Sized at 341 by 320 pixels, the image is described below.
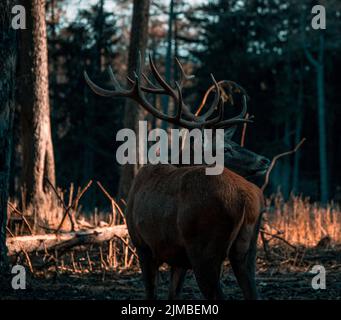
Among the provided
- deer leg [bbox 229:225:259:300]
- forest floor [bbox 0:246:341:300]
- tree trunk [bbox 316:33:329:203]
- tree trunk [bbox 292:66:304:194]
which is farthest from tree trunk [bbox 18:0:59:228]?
tree trunk [bbox 292:66:304:194]

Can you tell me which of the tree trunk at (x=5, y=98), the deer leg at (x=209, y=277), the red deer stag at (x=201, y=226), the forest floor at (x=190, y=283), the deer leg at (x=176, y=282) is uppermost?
the tree trunk at (x=5, y=98)

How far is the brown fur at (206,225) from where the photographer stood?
201 inches

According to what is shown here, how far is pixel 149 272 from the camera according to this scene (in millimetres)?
6121

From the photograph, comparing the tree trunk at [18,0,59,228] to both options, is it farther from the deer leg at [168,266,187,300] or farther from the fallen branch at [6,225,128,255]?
the deer leg at [168,266,187,300]

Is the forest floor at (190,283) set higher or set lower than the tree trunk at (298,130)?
lower

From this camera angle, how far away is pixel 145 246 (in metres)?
6.10

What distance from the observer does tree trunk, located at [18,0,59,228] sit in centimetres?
1205

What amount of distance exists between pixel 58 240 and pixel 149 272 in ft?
9.61

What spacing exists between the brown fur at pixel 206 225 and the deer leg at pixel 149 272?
29 centimetres

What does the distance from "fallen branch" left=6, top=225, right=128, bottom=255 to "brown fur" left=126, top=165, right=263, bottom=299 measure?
2.92m

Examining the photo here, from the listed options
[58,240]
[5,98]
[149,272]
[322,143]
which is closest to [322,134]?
[322,143]

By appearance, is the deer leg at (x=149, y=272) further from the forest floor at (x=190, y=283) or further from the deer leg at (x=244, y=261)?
the deer leg at (x=244, y=261)

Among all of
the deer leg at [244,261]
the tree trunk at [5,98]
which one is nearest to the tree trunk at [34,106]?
the tree trunk at [5,98]
